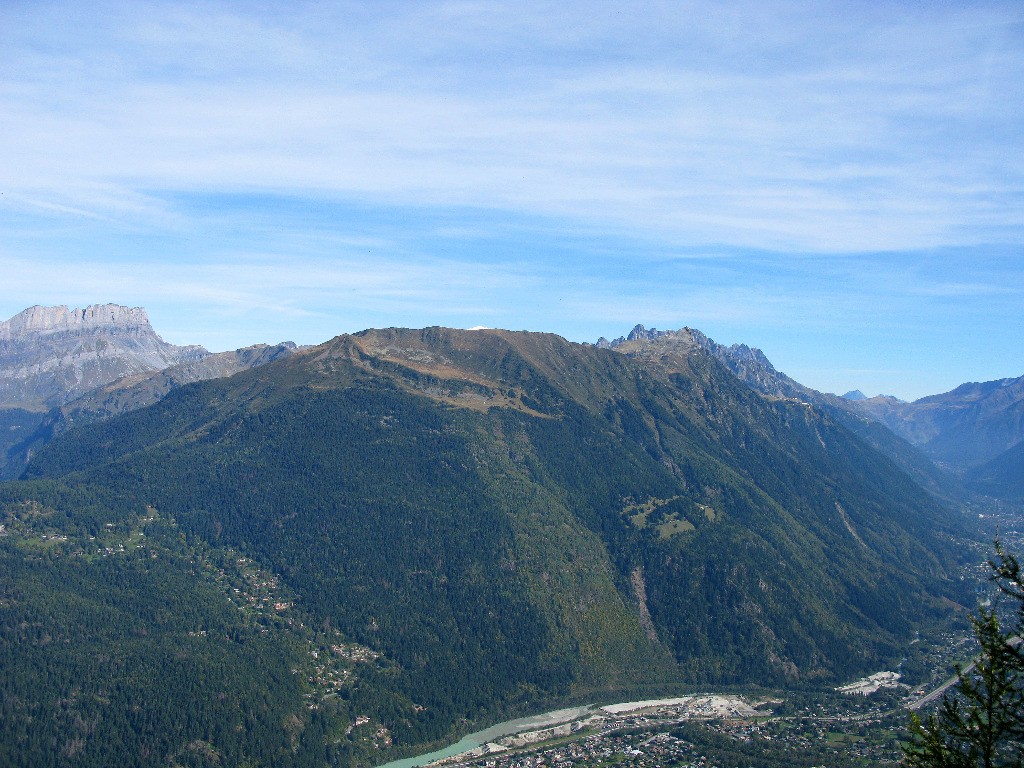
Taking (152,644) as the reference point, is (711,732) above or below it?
below

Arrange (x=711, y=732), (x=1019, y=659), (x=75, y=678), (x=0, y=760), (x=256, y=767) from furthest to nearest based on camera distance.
A: (x=711, y=732) < (x=75, y=678) < (x=256, y=767) < (x=0, y=760) < (x=1019, y=659)

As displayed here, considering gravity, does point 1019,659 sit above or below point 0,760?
above

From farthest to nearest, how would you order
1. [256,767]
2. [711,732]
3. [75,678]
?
[711,732] → [75,678] → [256,767]

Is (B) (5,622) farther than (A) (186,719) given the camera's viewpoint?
Yes

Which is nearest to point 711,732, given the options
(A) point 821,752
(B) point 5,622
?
(A) point 821,752

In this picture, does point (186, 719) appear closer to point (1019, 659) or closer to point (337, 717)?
point (337, 717)

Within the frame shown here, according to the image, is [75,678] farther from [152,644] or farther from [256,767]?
[256,767]

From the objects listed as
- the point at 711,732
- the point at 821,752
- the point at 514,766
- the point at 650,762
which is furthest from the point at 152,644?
the point at 821,752

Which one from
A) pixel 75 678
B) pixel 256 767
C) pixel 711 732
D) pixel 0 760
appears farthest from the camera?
pixel 711 732

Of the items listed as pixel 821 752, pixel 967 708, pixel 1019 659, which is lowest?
pixel 821 752
